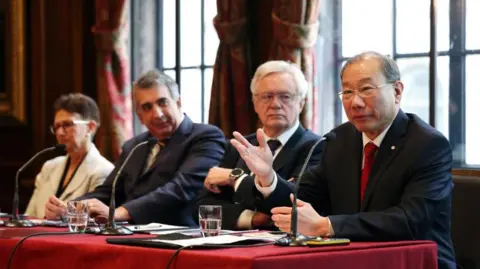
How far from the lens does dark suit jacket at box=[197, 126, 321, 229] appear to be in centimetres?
375

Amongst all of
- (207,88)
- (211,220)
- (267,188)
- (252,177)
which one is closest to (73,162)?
(207,88)

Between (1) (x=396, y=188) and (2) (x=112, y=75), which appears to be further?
(2) (x=112, y=75)

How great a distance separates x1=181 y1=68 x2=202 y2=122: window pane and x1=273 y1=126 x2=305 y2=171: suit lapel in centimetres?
212

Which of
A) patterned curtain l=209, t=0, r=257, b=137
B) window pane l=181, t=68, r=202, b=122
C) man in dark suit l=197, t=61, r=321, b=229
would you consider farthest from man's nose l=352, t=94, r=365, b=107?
window pane l=181, t=68, r=202, b=122

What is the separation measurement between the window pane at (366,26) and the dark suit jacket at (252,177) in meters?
1.06

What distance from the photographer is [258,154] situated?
129 inches

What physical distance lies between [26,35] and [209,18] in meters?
1.60

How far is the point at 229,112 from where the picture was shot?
5.34m

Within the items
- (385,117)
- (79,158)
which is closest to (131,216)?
(79,158)

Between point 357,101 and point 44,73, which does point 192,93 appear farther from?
point 357,101

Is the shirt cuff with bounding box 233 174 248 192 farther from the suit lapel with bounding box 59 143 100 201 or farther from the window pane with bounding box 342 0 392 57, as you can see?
the suit lapel with bounding box 59 143 100 201

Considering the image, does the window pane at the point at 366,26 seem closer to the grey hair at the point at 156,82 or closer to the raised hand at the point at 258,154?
the grey hair at the point at 156,82

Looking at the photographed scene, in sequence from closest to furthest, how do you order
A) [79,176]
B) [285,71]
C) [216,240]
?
[216,240] → [285,71] → [79,176]

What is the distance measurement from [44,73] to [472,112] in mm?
3493
